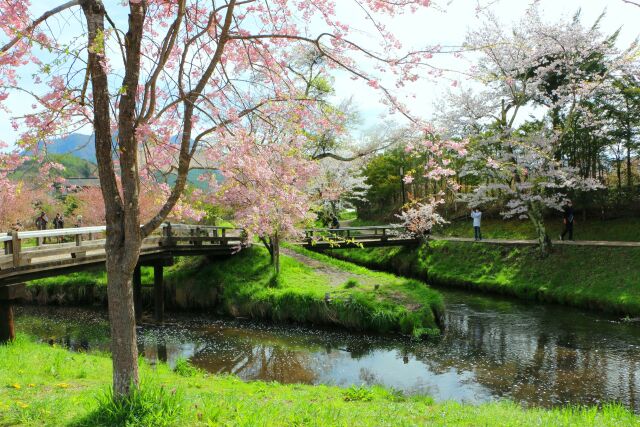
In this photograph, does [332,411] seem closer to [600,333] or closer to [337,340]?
[337,340]

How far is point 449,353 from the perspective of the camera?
1255cm

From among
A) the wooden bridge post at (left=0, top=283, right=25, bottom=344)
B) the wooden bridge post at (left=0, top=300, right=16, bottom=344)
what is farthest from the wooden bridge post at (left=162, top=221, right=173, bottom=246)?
the wooden bridge post at (left=0, top=300, right=16, bottom=344)

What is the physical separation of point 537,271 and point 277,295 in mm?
11499

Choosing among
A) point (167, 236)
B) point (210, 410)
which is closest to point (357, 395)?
point (210, 410)

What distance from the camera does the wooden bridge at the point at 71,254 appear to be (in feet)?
37.6

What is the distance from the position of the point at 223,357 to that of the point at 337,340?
3423mm

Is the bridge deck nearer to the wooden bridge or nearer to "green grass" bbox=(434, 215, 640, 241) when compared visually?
the wooden bridge

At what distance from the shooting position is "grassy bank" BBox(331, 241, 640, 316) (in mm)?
17125

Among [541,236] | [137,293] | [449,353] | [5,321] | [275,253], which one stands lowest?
[449,353]

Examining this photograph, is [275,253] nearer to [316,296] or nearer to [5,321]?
[316,296]

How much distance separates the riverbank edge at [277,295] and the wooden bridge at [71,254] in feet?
4.61

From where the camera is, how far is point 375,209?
41.6 metres

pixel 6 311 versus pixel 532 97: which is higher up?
pixel 532 97

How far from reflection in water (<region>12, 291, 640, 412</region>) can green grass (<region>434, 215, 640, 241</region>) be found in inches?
298
